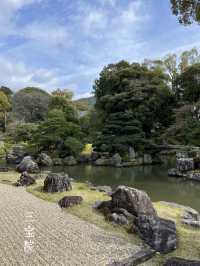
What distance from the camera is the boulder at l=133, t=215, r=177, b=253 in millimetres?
5059

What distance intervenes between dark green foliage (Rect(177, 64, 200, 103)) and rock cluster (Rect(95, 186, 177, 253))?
18577mm

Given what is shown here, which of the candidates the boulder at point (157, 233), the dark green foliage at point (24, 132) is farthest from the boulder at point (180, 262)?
the dark green foliage at point (24, 132)

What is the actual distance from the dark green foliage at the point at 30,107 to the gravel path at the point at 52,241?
36880 millimetres

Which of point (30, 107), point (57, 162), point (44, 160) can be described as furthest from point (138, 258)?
point (30, 107)

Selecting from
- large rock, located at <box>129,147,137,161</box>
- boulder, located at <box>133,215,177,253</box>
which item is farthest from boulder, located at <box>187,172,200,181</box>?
boulder, located at <box>133,215,177,253</box>

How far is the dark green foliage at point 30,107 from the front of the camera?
141ft

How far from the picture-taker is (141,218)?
5625 mm

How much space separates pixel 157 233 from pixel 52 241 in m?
1.80

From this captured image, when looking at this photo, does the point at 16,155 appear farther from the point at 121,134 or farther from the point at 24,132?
the point at 121,134

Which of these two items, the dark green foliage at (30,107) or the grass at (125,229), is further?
the dark green foliage at (30,107)

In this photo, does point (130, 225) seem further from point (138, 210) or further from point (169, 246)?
point (169, 246)

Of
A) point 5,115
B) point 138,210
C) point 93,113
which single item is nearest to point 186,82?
point 93,113

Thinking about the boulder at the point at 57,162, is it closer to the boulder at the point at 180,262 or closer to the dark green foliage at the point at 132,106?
the dark green foliage at the point at 132,106

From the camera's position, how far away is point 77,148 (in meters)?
23.1
